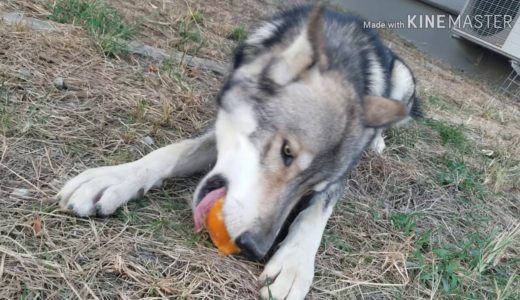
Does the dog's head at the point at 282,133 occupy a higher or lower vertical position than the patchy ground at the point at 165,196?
higher

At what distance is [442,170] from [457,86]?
405cm

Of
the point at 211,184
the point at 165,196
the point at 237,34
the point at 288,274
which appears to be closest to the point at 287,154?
the point at 211,184

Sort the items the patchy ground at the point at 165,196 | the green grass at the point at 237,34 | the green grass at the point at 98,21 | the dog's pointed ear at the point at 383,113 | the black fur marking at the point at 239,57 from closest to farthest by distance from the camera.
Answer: the patchy ground at the point at 165,196 < the dog's pointed ear at the point at 383,113 < the black fur marking at the point at 239,57 < the green grass at the point at 98,21 < the green grass at the point at 237,34

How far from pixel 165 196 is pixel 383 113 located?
102cm

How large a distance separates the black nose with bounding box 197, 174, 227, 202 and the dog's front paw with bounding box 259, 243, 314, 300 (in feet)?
1.18

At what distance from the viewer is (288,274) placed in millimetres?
1877

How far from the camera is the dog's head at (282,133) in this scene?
186 centimetres

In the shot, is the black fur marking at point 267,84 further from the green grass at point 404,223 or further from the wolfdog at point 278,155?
the green grass at point 404,223

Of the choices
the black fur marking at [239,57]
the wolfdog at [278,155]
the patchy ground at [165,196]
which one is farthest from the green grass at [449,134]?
the black fur marking at [239,57]

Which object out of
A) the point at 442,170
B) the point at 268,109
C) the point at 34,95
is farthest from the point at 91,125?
the point at 442,170

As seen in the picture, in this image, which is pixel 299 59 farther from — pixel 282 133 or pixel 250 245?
pixel 250 245

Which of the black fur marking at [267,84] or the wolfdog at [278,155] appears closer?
the wolfdog at [278,155]

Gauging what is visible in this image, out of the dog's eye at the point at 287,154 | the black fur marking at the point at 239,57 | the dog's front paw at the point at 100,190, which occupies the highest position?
the black fur marking at the point at 239,57

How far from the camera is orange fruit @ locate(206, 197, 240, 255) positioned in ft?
6.07
